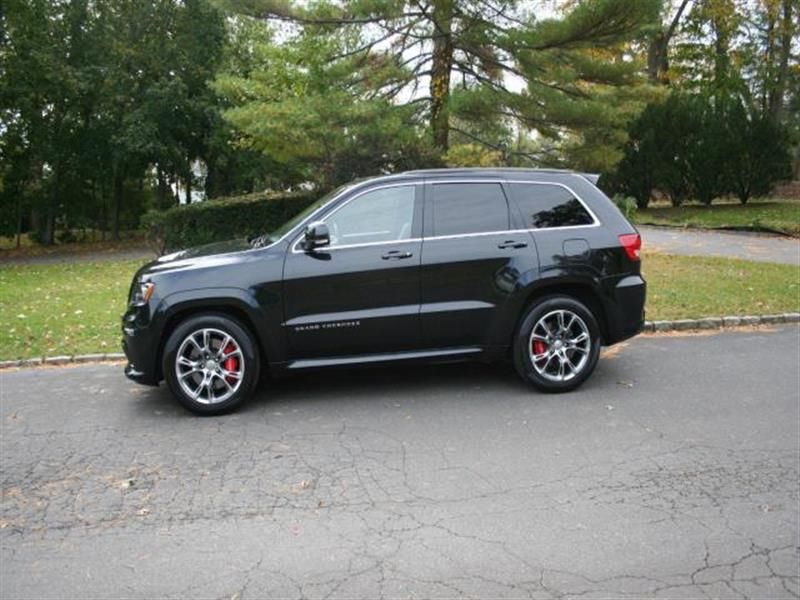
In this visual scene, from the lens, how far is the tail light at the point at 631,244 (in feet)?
21.1

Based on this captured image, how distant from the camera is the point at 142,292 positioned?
5.88 m

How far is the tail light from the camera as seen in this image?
6426 millimetres

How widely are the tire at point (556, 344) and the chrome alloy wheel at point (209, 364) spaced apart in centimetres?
232

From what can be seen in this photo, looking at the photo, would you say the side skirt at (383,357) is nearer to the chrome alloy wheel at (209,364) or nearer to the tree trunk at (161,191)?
the chrome alloy wheel at (209,364)

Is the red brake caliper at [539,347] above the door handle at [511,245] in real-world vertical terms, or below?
below

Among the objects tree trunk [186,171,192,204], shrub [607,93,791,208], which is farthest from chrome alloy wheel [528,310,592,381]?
tree trunk [186,171,192,204]

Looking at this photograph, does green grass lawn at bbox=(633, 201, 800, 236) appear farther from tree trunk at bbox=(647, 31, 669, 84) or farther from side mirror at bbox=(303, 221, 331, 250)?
side mirror at bbox=(303, 221, 331, 250)

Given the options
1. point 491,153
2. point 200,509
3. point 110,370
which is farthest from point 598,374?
point 491,153

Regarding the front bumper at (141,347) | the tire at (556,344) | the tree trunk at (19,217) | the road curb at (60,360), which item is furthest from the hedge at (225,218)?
the tree trunk at (19,217)

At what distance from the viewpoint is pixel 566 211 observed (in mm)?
6480

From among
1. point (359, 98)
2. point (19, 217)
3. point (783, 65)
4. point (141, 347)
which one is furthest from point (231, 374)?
point (783, 65)

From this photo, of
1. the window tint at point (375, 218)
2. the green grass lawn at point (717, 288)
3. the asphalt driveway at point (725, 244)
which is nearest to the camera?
the window tint at point (375, 218)

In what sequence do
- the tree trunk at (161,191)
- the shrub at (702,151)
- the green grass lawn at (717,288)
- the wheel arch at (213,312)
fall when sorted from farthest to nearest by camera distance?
the tree trunk at (161,191), the shrub at (702,151), the green grass lawn at (717,288), the wheel arch at (213,312)

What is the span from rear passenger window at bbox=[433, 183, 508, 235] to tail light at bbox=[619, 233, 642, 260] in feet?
3.46
